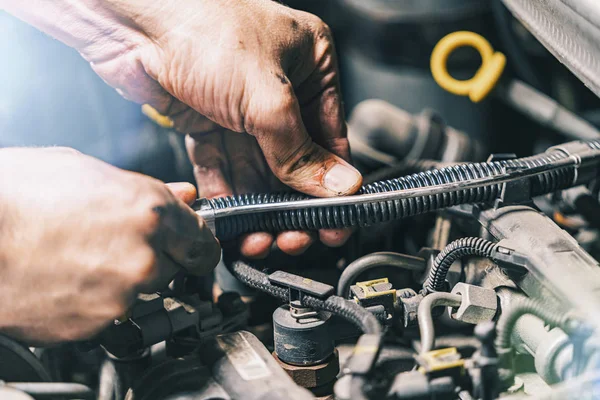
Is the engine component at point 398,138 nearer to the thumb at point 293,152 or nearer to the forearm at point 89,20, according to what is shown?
the thumb at point 293,152

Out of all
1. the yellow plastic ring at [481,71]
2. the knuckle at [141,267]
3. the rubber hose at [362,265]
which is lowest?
the rubber hose at [362,265]

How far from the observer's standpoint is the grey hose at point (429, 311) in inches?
27.8

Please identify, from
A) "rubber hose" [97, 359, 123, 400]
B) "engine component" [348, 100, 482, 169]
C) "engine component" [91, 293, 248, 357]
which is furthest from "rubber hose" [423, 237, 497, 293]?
"engine component" [348, 100, 482, 169]

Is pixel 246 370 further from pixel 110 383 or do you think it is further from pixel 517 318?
pixel 517 318

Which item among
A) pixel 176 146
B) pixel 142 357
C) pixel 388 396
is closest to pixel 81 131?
pixel 176 146

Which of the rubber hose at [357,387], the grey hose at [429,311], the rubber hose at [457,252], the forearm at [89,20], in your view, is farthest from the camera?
the forearm at [89,20]

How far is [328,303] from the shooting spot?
0.76 meters

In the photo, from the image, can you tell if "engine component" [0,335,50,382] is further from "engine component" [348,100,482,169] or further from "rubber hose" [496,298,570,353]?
"engine component" [348,100,482,169]

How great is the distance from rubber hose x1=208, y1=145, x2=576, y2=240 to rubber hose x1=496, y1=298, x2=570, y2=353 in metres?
0.25

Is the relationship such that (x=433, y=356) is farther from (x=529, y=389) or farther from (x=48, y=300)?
(x=48, y=300)

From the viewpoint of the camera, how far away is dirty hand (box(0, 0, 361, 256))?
3.37ft

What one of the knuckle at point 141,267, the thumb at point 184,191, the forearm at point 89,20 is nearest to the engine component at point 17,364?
the knuckle at point 141,267

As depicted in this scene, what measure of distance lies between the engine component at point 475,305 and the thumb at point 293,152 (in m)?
0.27

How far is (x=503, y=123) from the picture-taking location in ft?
5.63
